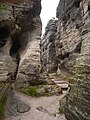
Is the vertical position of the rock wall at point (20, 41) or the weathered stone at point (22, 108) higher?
the rock wall at point (20, 41)

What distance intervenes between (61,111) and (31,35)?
1032 cm

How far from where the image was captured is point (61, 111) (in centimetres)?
676

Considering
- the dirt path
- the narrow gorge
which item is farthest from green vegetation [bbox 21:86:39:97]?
the dirt path

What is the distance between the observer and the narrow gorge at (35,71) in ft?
18.4

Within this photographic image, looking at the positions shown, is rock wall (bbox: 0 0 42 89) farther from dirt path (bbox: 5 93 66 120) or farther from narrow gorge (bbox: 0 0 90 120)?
dirt path (bbox: 5 93 66 120)

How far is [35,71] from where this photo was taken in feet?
36.5

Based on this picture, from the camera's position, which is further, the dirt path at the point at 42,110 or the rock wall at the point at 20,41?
the rock wall at the point at 20,41

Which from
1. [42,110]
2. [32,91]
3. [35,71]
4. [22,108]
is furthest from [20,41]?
[42,110]

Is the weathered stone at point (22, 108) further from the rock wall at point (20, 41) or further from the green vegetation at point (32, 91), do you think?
the rock wall at point (20, 41)

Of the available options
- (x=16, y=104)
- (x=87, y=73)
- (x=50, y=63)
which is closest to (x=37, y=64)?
(x=16, y=104)

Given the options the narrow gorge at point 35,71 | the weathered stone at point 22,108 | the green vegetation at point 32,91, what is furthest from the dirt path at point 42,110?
the green vegetation at point 32,91

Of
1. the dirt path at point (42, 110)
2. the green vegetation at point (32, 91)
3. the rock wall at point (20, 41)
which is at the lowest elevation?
the dirt path at point (42, 110)

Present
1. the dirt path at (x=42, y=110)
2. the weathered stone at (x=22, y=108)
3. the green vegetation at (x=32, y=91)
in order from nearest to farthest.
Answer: the dirt path at (x=42, y=110), the weathered stone at (x=22, y=108), the green vegetation at (x=32, y=91)

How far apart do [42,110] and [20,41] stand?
10213 mm
